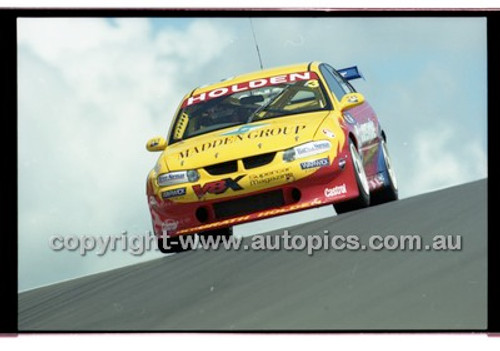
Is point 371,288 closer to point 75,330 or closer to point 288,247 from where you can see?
point 288,247

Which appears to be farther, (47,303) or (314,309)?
(47,303)

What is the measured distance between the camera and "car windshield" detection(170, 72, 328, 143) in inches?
476

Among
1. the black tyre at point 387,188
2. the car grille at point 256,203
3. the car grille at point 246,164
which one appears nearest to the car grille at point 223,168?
the car grille at point 246,164

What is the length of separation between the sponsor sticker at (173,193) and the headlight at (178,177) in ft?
0.17

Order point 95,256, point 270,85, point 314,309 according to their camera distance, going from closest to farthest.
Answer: point 314,309 < point 95,256 < point 270,85

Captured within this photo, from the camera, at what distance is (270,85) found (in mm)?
12188

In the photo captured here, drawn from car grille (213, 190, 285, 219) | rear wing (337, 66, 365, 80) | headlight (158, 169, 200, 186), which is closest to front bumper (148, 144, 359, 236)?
car grille (213, 190, 285, 219)

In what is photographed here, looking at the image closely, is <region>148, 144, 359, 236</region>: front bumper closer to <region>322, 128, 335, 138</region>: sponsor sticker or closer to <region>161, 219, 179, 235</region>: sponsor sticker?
<region>161, 219, 179, 235</region>: sponsor sticker

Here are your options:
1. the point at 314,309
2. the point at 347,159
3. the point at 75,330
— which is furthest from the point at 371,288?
the point at 75,330

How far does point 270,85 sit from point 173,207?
116 centimetres

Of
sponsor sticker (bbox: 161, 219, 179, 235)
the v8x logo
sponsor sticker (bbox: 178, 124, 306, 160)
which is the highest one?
sponsor sticker (bbox: 178, 124, 306, 160)

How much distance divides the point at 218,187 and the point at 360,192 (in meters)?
1.00

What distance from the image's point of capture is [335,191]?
11.7m
